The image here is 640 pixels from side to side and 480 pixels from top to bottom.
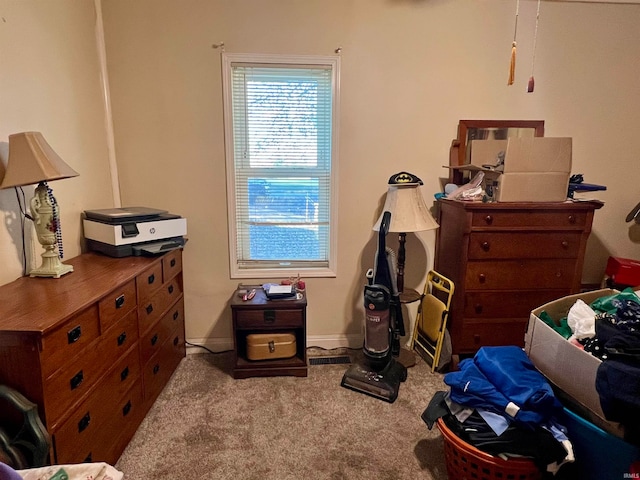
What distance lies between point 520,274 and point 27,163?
258 centimetres

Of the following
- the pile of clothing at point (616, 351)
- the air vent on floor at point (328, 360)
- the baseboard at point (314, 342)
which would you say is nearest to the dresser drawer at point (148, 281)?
the baseboard at point (314, 342)

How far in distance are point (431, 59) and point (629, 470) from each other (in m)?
2.32

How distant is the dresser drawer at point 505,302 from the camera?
2.20m

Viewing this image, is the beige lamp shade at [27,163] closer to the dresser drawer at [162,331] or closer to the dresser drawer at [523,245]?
the dresser drawer at [162,331]

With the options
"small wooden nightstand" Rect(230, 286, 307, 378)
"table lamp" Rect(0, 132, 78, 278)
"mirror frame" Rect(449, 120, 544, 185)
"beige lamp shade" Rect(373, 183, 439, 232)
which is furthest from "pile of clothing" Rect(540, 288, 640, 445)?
"table lamp" Rect(0, 132, 78, 278)

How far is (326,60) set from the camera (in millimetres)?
2326

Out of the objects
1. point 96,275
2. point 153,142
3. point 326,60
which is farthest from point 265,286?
point 326,60

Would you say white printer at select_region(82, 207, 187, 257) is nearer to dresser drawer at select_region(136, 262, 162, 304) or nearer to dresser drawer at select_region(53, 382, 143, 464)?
dresser drawer at select_region(136, 262, 162, 304)

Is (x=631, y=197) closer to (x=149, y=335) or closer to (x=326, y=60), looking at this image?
(x=326, y=60)

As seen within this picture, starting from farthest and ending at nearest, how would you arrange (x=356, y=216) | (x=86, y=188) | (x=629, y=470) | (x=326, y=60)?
(x=356, y=216) → (x=326, y=60) → (x=86, y=188) → (x=629, y=470)

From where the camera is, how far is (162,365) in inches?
82.5

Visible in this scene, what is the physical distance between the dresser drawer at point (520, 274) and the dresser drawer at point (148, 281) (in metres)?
1.80

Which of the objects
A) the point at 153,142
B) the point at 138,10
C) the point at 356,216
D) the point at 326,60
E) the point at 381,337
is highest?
the point at 138,10

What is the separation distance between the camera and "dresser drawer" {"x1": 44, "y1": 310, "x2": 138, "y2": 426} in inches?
46.4
